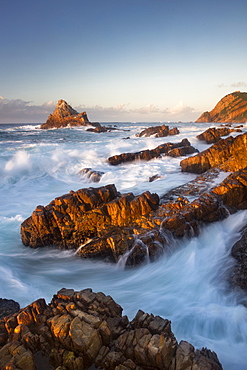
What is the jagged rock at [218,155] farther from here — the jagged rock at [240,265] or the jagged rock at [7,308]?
the jagged rock at [7,308]

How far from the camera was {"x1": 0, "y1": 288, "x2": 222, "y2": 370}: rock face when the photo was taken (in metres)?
3.17

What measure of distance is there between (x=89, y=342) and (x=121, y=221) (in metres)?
4.79

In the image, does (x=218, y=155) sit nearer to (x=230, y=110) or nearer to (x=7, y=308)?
(x=7, y=308)

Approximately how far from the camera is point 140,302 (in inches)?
232

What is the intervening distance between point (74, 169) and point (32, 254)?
12.8m

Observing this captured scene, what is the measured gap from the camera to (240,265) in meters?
6.15

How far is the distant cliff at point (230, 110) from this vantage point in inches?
5315

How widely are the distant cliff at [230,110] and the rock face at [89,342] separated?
A: 14300cm

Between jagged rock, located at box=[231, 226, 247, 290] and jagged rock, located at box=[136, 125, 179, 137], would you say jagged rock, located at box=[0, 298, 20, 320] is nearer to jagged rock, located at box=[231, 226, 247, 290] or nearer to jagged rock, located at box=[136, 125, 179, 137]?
jagged rock, located at box=[231, 226, 247, 290]

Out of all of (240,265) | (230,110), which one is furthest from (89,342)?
(230,110)

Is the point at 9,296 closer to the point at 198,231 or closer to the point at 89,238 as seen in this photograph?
the point at 89,238

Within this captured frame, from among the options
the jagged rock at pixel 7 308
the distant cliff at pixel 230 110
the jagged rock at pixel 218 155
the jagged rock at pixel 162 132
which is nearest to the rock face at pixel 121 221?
the jagged rock at pixel 7 308

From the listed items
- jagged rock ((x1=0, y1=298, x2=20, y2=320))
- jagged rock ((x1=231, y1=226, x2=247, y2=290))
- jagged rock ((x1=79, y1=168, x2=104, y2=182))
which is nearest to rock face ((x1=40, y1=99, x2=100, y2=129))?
jagged rock ((x1=79, y1=168, x2=104, y2=182))

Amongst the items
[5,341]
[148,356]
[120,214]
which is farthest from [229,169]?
[5,341]
